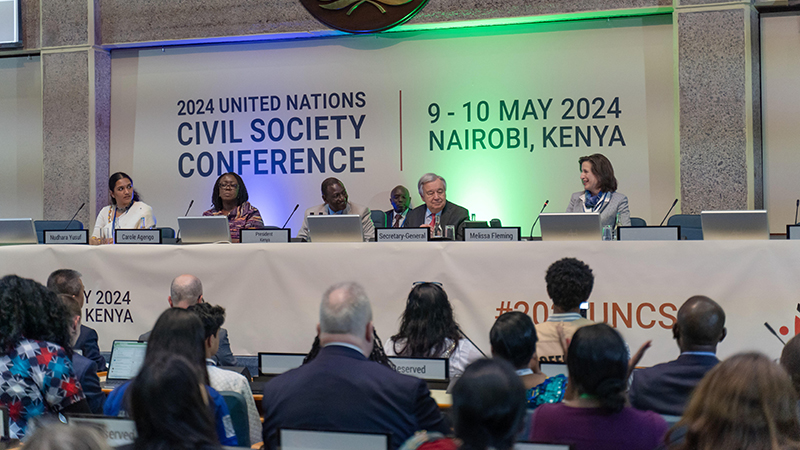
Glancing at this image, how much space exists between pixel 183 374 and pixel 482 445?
553mm

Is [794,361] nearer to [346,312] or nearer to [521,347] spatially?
[521,347]

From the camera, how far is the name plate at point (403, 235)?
427 centimetres

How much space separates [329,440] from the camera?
1539mm

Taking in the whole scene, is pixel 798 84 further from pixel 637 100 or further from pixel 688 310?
pixel 688 310

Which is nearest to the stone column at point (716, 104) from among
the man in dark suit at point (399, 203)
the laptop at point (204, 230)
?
the man in dark suit at point (399, 203)

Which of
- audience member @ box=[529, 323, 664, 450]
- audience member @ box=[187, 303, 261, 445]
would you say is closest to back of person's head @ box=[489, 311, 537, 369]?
audience member @ box=[529, 323, 664, 450]

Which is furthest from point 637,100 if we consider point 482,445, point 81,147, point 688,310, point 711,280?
point 482,445

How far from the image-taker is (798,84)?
6.30 metres

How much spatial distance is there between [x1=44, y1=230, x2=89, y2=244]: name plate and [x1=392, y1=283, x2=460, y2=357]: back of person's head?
2.84 meters

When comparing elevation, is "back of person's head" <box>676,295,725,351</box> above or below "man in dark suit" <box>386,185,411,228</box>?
below

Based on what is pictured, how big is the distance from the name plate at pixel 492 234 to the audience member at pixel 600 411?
252 cm

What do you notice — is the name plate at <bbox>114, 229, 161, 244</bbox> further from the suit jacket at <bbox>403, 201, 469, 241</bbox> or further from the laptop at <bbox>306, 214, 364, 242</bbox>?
the suit jacket at <bbox>403, 201, 469, 241</bbox>

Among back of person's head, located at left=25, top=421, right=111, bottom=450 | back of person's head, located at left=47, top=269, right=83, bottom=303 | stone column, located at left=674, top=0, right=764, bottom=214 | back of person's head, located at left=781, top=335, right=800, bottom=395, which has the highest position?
stone column, located at left=674, top=0, right=764, bottom=214

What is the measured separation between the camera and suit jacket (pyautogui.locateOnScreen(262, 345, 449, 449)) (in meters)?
1.72
